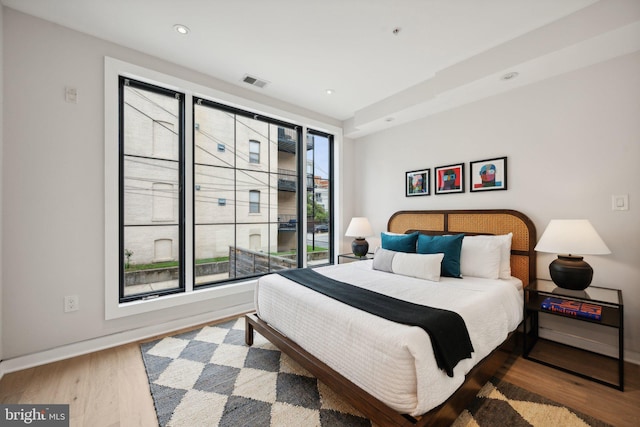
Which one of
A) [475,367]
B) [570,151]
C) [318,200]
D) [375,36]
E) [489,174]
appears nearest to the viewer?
[475,367]

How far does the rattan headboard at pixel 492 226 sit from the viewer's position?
2.60 meters

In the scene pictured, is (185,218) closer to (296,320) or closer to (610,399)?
(296,320)

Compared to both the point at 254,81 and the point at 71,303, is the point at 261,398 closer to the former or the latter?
the point at 71,303

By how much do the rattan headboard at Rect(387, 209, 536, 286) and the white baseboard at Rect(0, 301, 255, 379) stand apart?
100 inches

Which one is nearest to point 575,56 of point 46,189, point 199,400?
point 199,400

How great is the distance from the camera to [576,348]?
94.0 inches

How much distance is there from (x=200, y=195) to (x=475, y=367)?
2990 millimetres

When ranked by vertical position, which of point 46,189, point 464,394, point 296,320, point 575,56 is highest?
point 575,56

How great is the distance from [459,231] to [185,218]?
3.06 meters

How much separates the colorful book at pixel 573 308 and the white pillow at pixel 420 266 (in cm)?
82

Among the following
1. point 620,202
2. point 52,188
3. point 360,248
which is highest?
point 52,188

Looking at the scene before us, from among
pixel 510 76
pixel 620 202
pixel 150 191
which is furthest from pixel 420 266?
pixel 150 191

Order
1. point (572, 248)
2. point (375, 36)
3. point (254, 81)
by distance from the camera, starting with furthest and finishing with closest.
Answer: point (254, 81), point (375, 36), point (572, 248)

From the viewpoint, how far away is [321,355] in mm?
1698
